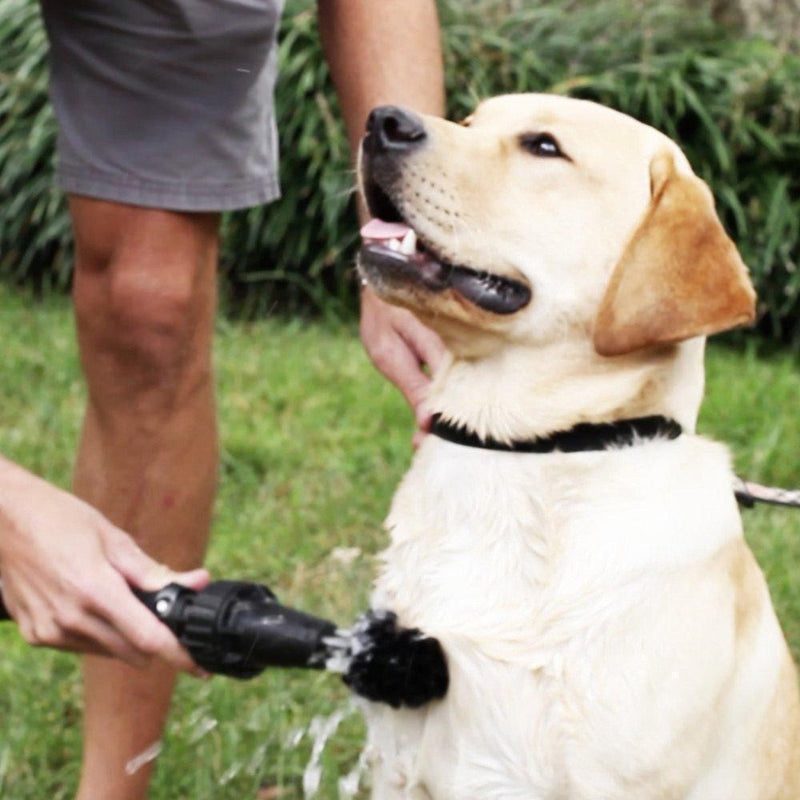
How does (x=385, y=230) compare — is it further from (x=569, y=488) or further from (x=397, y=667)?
(x=397, y=667)

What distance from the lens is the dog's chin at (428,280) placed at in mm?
2244

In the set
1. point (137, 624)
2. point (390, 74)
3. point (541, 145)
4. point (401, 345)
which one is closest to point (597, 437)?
point (541, 145)

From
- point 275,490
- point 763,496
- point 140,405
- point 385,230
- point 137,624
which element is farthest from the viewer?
point 275,490

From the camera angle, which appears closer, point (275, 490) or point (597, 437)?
point (597, 437)

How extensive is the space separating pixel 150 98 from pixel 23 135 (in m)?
3.98

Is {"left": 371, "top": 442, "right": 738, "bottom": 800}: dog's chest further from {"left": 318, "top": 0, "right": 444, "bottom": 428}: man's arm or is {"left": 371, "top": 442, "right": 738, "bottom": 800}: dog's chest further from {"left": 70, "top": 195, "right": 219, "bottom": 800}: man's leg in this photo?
{"left": 70, "top": 195, "right": 219, "bottom": 800}: man's leg

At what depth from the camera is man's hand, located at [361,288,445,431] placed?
2.68 metres

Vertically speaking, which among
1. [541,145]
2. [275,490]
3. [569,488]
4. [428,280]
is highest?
[541,145]

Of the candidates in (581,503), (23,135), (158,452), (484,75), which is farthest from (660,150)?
(23,135)

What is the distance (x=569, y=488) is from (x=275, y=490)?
2273mm

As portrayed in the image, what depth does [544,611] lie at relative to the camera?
83.6 inches

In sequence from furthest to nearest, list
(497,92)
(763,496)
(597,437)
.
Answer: (497,92), (763,496), (597,437)

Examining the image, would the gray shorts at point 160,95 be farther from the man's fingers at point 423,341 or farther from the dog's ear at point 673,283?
the dog's ear at point 673,283

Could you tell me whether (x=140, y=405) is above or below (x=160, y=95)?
below
